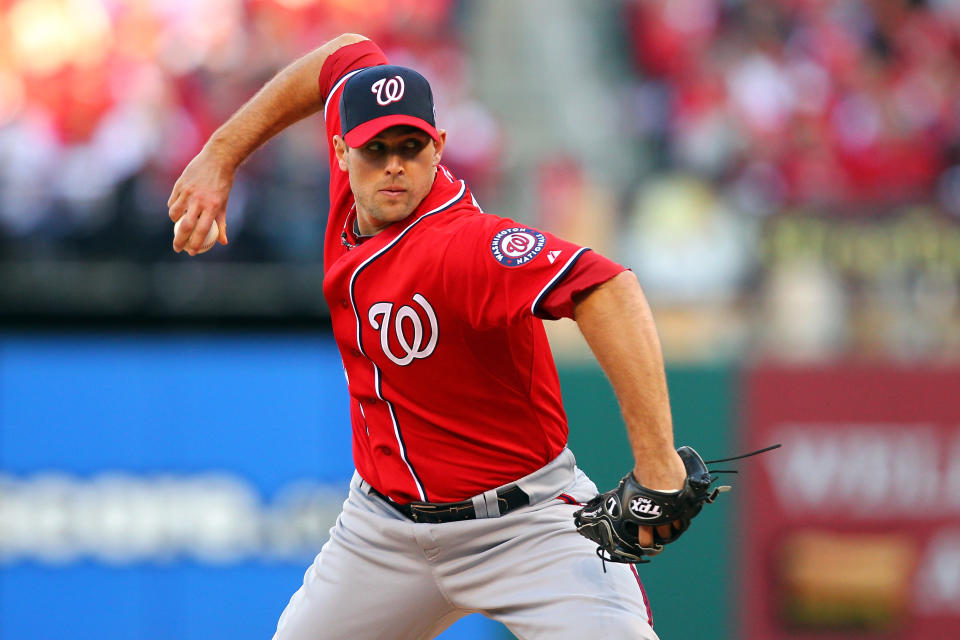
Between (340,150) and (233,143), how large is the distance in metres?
0.52

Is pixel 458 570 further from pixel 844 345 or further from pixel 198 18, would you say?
pixel 198 18

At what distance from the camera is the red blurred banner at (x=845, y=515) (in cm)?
728

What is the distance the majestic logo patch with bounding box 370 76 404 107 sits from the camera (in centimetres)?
314

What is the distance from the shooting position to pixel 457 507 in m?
3.36

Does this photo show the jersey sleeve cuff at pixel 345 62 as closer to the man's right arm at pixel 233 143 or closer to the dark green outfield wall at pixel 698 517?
the man's right arm at pixel 233 143

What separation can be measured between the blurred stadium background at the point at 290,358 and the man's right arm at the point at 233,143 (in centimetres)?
344

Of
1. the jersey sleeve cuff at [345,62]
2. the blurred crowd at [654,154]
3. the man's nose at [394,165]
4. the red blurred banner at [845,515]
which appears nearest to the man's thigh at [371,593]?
the man's nose at [394,165]

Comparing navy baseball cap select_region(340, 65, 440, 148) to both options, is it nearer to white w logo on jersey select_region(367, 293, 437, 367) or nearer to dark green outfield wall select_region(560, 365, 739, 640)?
white w logo on jersey select_region(367, 293, 437, 367)

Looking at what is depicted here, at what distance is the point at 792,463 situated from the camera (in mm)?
7293

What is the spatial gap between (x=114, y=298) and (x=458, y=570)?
4.48 m

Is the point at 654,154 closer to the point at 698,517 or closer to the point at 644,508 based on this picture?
the point at 698,517

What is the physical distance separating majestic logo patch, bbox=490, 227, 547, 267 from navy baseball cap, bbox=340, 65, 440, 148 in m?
0.38

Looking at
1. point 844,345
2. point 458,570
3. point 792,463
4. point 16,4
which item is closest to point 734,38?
point 844,345

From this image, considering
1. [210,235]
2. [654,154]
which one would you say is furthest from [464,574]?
[654,154]
